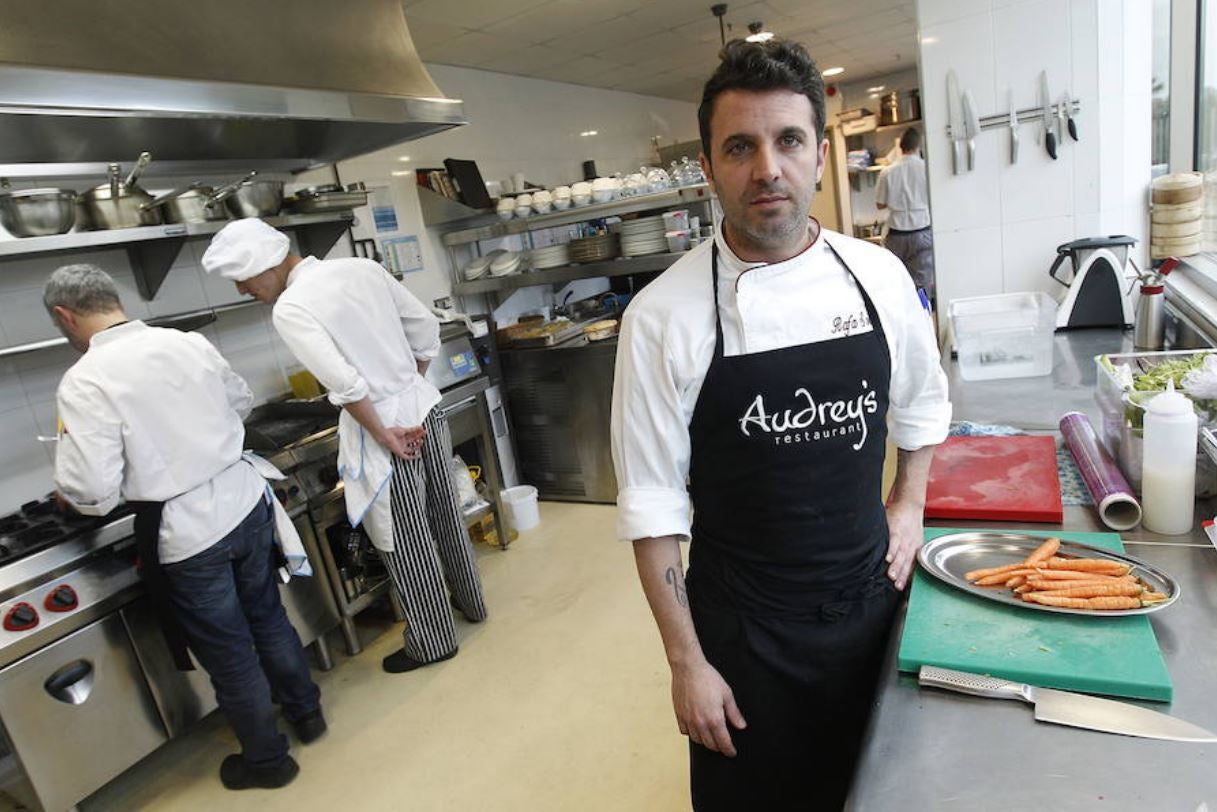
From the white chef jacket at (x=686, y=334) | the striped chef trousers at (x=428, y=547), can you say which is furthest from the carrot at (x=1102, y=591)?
the striped chef trousers at (x=428, y=547)

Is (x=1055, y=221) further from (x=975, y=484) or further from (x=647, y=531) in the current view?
(x=647, y=531)

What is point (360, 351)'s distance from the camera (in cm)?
238

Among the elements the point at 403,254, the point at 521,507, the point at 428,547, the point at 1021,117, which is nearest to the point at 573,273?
the point at 403,254

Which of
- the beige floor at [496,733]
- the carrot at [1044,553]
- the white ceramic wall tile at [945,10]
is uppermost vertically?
the white ceramic wall tile at [945,10]

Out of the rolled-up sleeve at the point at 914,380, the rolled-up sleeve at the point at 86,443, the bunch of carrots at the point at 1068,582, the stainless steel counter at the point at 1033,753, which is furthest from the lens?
the rolled-up sleeve at the point at 86,443

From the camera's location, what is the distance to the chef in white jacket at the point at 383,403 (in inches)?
89.3

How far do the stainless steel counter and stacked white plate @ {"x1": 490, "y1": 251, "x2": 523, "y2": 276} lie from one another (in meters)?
3.25

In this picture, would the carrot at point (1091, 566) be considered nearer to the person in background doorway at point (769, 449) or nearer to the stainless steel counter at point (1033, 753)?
the stainless steel counter at point (1033, 753)

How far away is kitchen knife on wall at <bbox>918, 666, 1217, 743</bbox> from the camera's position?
78 cm

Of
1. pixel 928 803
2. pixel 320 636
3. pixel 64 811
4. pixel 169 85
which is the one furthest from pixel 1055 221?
pixel 64 811

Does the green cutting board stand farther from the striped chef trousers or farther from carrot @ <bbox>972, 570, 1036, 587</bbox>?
the striped chef trousers

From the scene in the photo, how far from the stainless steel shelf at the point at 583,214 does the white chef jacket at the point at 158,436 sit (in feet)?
6.18

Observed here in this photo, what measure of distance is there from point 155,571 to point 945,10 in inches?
120

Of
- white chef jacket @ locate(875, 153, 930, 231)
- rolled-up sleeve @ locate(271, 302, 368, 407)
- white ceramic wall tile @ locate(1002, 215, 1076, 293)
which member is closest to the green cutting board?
rolled-up sleeve @ locate(271, 302, 368, 407)
